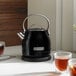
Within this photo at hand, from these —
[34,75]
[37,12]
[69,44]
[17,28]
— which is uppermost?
[37,12]

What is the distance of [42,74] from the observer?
129 centimetres

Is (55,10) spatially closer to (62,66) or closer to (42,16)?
(42,16)

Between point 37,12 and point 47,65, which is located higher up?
point 37,12

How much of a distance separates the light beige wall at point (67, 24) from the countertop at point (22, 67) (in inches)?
14.4

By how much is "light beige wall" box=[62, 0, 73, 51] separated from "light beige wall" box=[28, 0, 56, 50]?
74 mm

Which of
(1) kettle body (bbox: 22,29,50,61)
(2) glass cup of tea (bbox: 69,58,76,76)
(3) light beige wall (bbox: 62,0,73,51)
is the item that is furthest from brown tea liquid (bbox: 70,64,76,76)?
(3) light beige wall (bbox: 62,0,73,51)

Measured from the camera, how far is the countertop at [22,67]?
1305mm

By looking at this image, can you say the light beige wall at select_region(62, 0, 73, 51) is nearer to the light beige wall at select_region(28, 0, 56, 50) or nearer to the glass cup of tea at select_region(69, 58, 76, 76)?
the light beige wall at select_region(28, 0, 56, 50)

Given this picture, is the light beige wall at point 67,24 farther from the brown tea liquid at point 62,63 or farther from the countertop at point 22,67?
the brown tea liquid at point 62,63

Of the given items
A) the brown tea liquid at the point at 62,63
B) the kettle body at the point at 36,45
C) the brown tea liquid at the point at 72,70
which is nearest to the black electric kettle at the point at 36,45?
the kettle body at the point at 36,45

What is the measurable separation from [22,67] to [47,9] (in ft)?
2.18

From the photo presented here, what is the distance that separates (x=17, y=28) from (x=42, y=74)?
2.67 feet

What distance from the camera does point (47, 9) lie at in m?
1.95

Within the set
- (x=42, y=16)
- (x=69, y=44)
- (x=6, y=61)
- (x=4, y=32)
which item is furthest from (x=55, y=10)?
(x=6, y=61)
